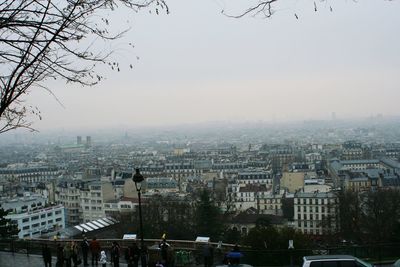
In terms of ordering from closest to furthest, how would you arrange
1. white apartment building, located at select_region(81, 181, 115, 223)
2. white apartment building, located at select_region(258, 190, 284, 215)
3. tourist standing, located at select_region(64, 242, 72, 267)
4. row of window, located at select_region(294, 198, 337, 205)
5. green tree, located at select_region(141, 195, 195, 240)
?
1. tourist standing, located at select_region(64, 242, 72, 267)
2. green tree, located at select_region(141, 195, 195, 240)
3. row of window, located at select_region(294, 198, 337, 205)
4. white apartment building, located at select_region(258, 190, 284, 215)
5. white apartment building, located at select_region(81, 181, 115, 223)

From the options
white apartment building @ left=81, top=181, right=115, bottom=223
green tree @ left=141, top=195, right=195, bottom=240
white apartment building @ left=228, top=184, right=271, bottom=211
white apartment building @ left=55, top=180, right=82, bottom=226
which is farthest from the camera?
white apartment building @ left=55, top=180, right=82, bottom=226

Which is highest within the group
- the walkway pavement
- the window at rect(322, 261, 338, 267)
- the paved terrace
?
the window at rect(322, 261, 338, 267)

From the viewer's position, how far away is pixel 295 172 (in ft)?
219

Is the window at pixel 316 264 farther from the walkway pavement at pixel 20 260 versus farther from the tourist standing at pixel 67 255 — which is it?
the tourist standing at pixel 67 255

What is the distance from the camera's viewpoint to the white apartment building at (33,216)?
138 feet

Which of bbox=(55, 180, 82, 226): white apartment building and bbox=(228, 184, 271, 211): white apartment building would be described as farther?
bbox=(55, 180, 82, 226): white apartment building

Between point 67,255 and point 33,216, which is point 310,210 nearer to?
point 33,216

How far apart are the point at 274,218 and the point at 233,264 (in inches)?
1335

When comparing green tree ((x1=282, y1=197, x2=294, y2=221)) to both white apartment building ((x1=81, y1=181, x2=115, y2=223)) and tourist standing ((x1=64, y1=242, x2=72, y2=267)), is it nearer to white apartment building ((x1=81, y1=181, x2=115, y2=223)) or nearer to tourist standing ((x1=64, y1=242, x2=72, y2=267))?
white apartment building ((x1=81, y1=181, x2=115, y2=223))

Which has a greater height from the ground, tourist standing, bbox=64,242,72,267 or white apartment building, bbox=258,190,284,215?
tourist standing, bbox=64,242,72,267

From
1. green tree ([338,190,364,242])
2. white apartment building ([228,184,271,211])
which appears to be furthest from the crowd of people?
white apartment building ([228,184,271,211])

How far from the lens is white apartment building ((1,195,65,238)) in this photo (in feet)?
138

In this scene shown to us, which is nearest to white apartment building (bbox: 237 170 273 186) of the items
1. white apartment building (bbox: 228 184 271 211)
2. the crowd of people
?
white apartment building (bbox: 228 184 271 211)

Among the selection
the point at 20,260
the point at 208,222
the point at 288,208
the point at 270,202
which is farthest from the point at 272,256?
the point at 270,202
